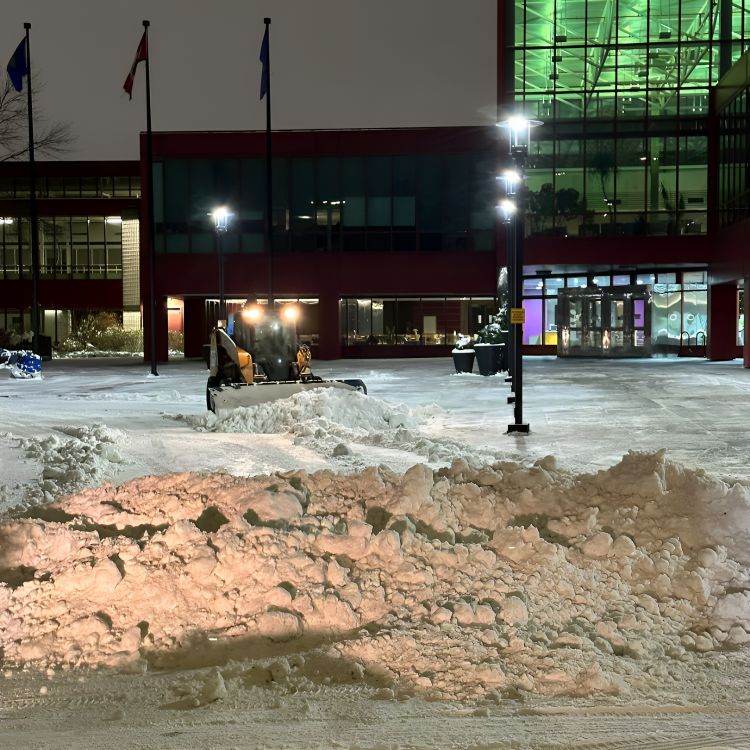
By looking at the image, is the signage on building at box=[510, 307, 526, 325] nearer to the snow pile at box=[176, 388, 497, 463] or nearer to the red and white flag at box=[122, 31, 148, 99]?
the snow pile at box=[176, 388, 497, 463]

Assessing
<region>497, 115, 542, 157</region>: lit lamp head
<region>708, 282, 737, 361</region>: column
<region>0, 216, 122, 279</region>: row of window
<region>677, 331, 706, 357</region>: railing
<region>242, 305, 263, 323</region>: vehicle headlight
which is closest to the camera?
<region>497, 115, 542, 157</region>: lit lamp head

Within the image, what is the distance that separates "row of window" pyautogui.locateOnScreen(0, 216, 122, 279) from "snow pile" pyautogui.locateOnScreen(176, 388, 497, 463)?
50.5m

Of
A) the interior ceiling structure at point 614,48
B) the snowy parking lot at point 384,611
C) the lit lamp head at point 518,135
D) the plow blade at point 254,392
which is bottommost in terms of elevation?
the snowy parking lot at point 384,611

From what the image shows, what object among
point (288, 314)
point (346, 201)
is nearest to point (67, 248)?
point (346, 201)

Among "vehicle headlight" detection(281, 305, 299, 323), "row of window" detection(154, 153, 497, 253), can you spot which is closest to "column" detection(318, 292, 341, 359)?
"row of window" detection(154, 153, 497, 253)

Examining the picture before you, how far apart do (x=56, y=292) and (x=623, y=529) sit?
61129 mm

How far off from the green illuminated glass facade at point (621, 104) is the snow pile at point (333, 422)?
2613 centimetres

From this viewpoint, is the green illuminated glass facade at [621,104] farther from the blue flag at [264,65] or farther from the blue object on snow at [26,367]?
the blue object on snow at [26,367]

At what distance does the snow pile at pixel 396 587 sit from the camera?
525cm

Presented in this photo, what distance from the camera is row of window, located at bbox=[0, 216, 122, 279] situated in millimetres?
63531

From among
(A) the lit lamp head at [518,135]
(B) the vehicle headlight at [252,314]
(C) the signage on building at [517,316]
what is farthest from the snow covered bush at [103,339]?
(C) the signage on building at [517,316]

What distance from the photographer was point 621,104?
1578 inches

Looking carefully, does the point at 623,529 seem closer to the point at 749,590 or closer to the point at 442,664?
the point at 749,590

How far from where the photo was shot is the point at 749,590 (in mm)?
6090
